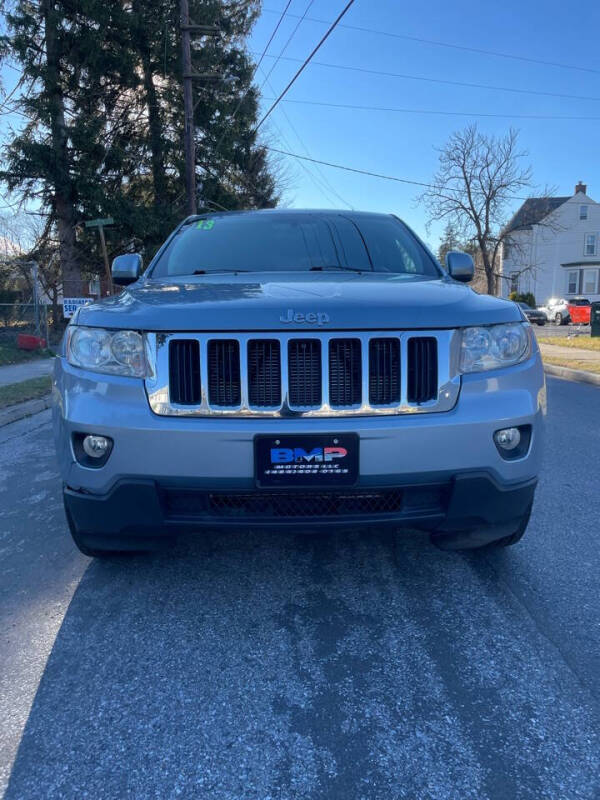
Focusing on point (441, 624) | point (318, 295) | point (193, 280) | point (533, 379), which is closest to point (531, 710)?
point (441, 624)

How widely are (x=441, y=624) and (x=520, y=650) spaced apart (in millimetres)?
319

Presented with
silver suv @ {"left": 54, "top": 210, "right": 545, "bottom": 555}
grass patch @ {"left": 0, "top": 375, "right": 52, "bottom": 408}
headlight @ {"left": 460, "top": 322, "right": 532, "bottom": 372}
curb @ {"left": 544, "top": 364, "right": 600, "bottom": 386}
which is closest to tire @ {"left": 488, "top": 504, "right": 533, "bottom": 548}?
silver suv @ {"left": 54, "top": 210, "right": 545, "bottom": 555}

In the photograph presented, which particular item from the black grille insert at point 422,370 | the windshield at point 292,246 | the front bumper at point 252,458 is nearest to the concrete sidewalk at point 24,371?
the windshield at point 292,246

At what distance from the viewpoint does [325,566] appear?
2977 millimetres

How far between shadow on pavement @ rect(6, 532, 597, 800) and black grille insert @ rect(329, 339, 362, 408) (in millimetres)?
938

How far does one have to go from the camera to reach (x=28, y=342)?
14.3 meters

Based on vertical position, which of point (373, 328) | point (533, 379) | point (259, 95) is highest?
point (259, 95)

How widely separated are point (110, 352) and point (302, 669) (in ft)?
4.60

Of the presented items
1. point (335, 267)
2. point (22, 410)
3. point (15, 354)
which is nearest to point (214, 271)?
point (335, 267)

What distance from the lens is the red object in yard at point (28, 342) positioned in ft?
46.6

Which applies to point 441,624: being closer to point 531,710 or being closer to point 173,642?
point 531,710

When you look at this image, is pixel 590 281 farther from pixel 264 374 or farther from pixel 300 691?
pixel 300 691

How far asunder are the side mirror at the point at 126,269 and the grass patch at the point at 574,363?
9.13 meters

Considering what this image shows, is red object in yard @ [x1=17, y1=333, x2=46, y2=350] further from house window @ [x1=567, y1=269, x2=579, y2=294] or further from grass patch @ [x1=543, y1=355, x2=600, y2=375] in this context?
house window @ [x1=567, y1=269, x2=579, y2=294]
